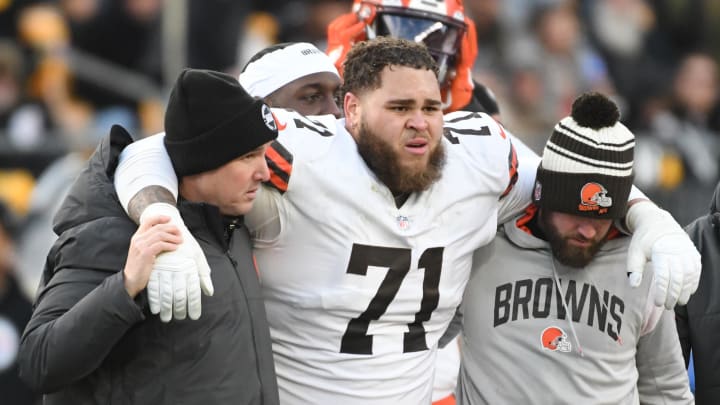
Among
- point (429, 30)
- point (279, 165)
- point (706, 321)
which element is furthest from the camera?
point (429, 30)

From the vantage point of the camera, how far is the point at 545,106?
9.20 metres

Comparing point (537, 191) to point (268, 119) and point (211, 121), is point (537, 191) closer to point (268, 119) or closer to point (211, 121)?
point (268, 119)

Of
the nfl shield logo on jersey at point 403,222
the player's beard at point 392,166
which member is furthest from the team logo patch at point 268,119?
the nfl shield logo on jersey at point 403,222

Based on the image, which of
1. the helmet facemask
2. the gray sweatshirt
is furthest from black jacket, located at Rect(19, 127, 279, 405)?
the helmet facemask

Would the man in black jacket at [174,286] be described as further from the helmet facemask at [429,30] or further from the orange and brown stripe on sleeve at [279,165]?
the helmet facemask at [429,30]

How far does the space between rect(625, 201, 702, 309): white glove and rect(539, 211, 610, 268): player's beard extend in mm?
189

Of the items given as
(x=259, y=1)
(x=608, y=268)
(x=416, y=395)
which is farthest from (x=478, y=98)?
(x=259, y=1)

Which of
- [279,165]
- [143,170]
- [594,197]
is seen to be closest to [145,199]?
[143,170]

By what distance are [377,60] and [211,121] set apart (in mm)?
698

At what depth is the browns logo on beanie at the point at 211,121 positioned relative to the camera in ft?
11.4

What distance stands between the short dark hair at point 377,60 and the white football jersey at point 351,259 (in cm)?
17

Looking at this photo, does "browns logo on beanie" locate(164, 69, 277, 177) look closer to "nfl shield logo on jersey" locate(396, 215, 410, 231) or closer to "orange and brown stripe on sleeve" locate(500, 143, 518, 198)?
"nfl shield logo on jersey" locate(396, 215, 410, 231)

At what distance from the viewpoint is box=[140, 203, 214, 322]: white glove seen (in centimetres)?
316

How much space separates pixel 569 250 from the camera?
4.12 meters
